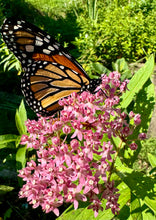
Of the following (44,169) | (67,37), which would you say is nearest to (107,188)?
(44,169)

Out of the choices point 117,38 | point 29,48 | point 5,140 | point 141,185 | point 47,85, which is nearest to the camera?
point 141,185

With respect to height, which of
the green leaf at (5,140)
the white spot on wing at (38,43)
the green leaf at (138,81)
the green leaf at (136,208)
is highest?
the white spot on wing at (38,43)

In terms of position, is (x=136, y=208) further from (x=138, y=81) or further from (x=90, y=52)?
(x=90, y=52)

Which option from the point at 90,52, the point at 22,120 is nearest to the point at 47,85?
the point at 22,120

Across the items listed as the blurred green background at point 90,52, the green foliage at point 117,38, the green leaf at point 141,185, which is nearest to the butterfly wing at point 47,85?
the blurred green background at point 90,52

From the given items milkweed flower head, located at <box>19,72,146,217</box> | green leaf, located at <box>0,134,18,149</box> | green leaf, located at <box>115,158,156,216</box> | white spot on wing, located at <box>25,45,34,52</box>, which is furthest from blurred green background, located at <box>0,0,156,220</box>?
green leaf, located at <box>115,158,156,216</box>

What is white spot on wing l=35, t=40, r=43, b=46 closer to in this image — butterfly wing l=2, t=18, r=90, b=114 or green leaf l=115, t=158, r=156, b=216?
butterfly wing l=2, t=18, r=90, b=114

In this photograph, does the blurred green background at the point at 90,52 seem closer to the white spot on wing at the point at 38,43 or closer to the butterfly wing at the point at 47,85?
the butterfly wing at the point at 47,85
